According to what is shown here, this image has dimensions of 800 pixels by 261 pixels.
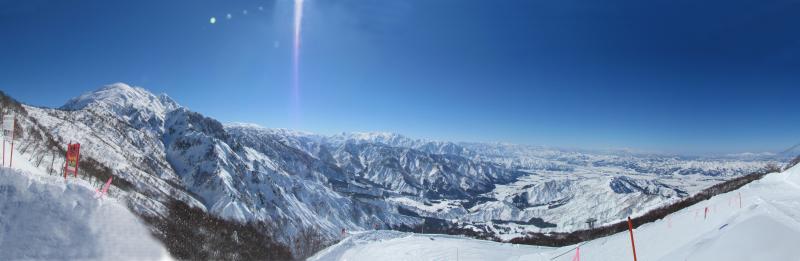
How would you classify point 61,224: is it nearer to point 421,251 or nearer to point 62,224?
point 62,224

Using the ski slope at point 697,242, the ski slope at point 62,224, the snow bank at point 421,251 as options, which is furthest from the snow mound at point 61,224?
the ski slope at point 697,242

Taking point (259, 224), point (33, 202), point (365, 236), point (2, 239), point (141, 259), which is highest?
point (33, 202)

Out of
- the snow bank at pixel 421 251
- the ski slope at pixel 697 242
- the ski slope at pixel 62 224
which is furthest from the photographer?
the snow bank at pixel 421 251

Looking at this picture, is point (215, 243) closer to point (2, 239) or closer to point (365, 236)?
point (365, 236)

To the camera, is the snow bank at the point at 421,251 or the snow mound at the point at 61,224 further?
the snow bank at the point at 421,251

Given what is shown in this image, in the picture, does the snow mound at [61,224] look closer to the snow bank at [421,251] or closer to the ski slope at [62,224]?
the ski slope at [62,224]

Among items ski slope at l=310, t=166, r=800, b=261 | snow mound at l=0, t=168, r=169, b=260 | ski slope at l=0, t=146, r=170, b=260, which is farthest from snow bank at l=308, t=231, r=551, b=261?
snow mound at l=0, t=168, r=169, b=260

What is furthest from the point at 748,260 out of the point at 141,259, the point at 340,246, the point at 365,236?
the point at 365,236
